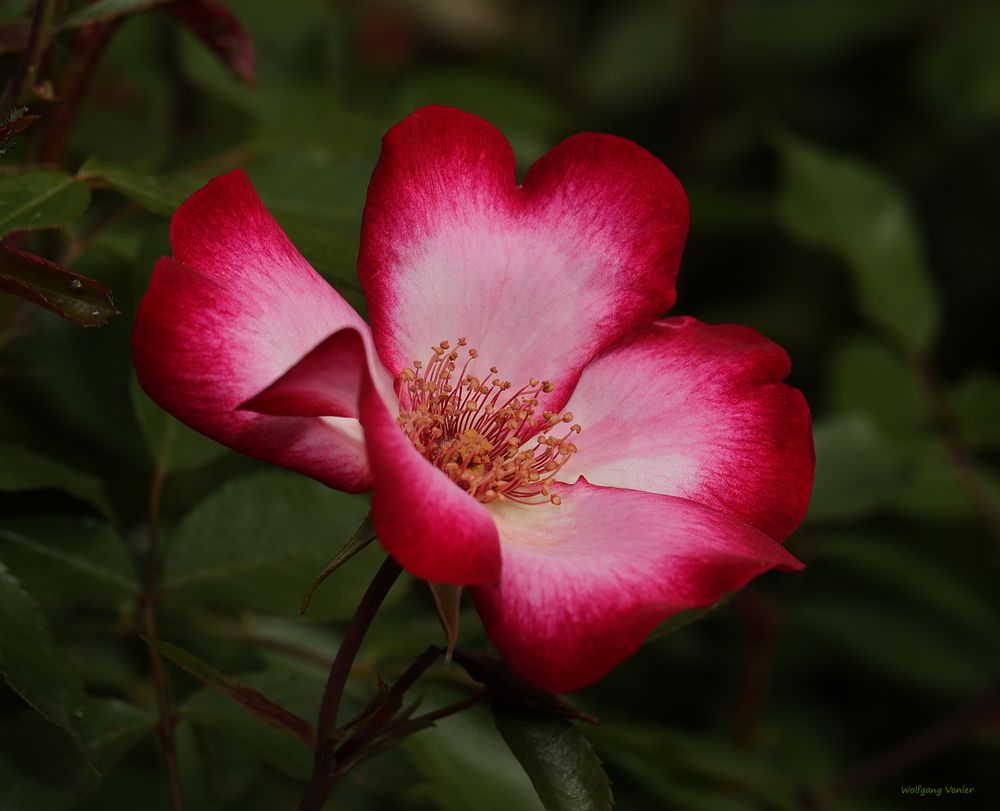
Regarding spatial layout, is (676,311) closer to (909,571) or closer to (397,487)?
(909,571)

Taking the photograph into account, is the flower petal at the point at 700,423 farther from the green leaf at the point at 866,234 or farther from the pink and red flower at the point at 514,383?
the green leaf at the point at 866,234

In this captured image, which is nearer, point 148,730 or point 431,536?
point 431,536

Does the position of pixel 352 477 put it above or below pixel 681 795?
above

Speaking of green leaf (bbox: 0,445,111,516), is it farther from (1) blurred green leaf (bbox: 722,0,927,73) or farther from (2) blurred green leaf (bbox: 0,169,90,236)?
(1) blurred green leaf (bbox: 722,0,927,73)

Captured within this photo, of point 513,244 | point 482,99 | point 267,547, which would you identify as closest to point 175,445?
point 267,547

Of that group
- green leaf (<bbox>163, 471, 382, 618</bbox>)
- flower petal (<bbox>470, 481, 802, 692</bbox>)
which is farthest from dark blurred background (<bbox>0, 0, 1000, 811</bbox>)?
flower petal (<bbox>470, 481, 802, 692</bbox>)

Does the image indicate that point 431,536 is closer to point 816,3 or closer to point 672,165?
point 672,165

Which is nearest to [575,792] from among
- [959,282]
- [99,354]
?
[99,354]

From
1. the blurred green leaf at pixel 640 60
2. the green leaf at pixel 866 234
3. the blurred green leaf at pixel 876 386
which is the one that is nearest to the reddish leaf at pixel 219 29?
the green leaf at pixel 866 234
